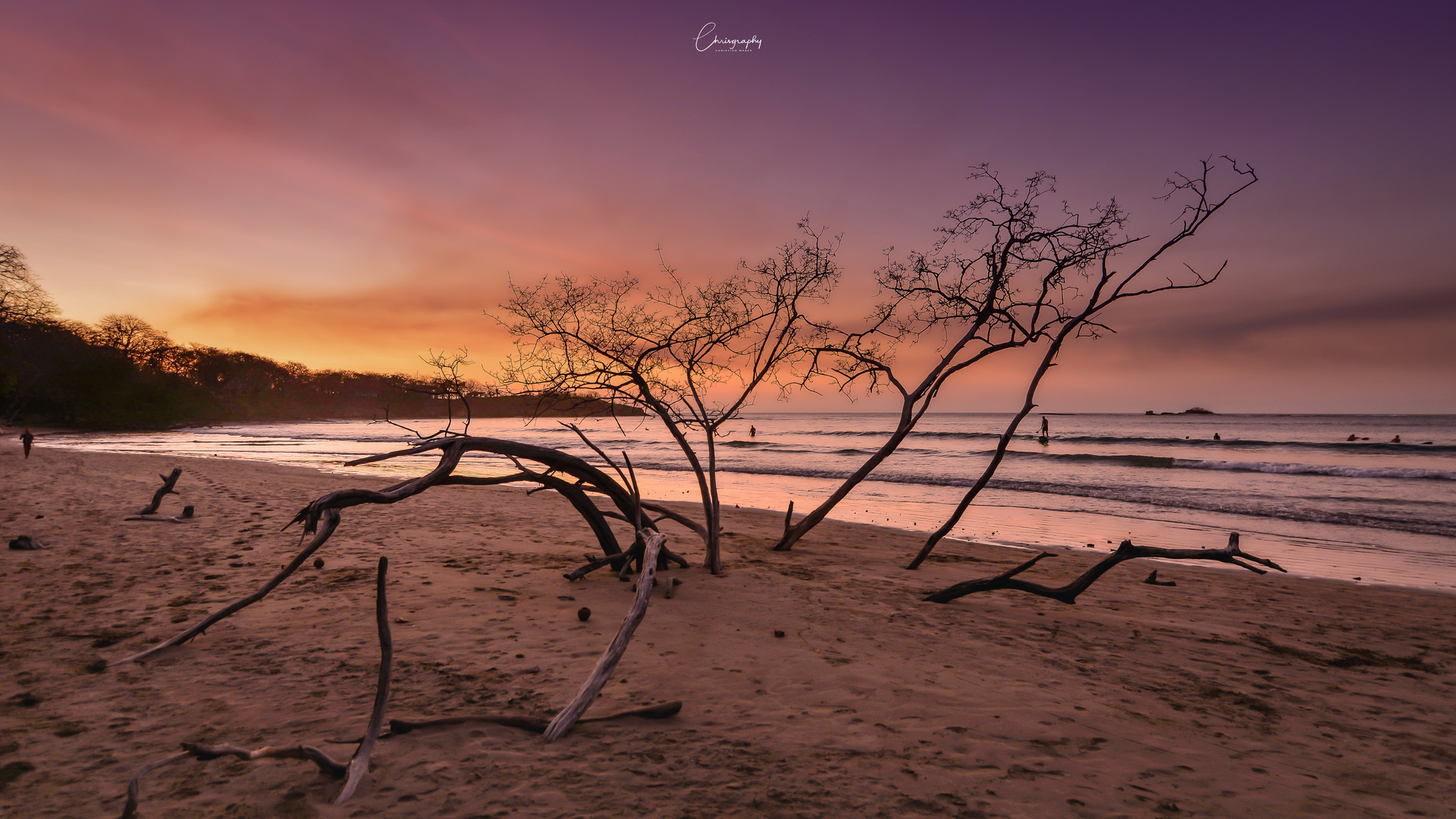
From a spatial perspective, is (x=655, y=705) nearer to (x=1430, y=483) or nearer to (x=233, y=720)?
(x=233, y=720)

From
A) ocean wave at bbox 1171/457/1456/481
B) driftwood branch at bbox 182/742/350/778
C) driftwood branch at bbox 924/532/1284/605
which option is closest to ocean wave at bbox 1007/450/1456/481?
ocean wave at bbox 1171/457/1456/481

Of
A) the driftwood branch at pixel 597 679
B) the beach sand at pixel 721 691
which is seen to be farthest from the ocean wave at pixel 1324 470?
the driftwood branch at pixel 597 679

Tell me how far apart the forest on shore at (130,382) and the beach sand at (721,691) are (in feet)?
7.40

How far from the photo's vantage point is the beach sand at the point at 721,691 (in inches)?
122

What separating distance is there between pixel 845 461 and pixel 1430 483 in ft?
81.1

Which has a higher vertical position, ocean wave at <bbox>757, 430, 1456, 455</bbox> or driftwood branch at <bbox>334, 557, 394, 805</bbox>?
ocean wave at <bbox>757, 430, 1456, 455</bbox>

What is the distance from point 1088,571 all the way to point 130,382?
261ft

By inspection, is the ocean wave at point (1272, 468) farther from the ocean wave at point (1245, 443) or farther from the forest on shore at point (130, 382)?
the forest on shore at point (130, 382)

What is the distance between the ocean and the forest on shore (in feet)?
6.17

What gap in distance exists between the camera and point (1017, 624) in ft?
21.5

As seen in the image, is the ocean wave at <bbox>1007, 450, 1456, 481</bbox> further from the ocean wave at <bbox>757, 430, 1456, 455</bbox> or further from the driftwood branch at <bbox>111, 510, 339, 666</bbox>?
the driftwood branch at <bbox>111, 510, 339, 666</bbox>

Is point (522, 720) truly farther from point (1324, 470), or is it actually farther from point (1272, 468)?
point (1272, 468)

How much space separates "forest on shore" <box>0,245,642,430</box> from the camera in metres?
8.02

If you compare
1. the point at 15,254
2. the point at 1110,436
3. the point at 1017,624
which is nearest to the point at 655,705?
the point at 1017,624
